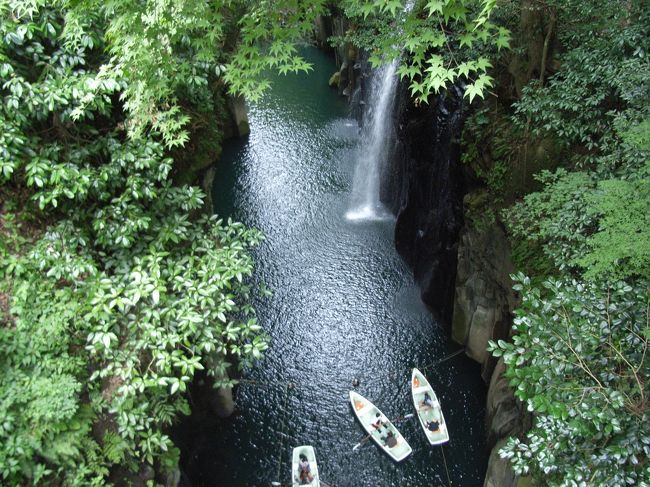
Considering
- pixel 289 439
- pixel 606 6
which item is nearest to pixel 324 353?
pixel 289 439

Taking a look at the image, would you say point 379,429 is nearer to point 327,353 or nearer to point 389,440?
point 389,440

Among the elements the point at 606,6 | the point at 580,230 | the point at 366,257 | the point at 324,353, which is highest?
the point at 606,6

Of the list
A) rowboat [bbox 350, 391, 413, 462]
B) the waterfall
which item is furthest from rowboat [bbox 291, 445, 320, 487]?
the waterfall

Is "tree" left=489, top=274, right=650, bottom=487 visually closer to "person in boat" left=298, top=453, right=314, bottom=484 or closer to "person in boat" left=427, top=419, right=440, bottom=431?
"person in boat" left=427, top=419, right=440, bottom=431

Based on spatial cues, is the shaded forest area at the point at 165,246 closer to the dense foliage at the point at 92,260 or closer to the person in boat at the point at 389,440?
the dense foliage at the point at 92,260

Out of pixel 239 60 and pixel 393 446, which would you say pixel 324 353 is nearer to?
pixel 393 446

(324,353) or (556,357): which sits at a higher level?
(556,357)
